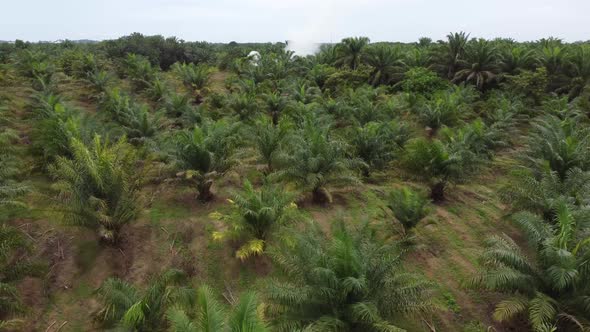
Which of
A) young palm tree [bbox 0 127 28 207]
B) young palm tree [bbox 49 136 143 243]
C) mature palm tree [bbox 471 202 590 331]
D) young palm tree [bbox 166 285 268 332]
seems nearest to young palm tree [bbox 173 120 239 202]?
young palm tree [bbox 49 136 143 243]

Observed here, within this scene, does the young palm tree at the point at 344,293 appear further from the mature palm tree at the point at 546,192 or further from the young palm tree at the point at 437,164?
the young palm tree at the point at 437,164

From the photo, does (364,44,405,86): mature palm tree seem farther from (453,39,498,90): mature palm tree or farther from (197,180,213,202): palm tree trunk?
(197,180,213,202): palm tree trunk

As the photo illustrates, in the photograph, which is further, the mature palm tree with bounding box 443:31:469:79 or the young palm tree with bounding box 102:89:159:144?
the mature palm tree with bounding box 443:31:469:79

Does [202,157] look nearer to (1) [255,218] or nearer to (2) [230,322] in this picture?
(1) [255,218]

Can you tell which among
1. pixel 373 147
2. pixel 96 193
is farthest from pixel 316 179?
pixel 96 193

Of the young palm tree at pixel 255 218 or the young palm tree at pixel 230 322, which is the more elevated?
the young palm tree at pixel 230 322

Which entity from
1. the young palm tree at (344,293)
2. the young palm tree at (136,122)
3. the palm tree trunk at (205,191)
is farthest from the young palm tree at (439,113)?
the young palm tree at (344,293)

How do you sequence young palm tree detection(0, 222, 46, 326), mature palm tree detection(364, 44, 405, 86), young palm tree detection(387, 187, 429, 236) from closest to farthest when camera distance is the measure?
1. young palm tree detection(0, 222, 46, 326)
2. young palm tree detection(387, 187, 429, 236)
3. mature palm tree detection(364, 44, 405, 86)
